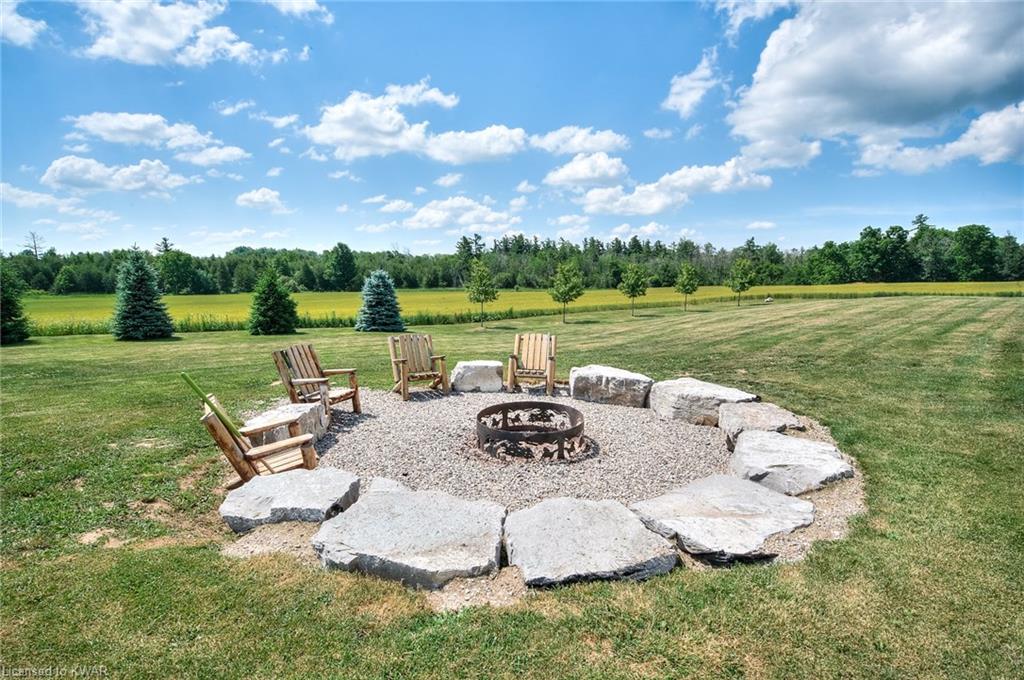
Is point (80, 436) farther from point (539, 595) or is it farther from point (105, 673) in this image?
point (539, 595)

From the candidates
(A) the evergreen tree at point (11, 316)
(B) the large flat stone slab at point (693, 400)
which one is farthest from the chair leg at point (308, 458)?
(A) the evergreen tree at point (11, 316)

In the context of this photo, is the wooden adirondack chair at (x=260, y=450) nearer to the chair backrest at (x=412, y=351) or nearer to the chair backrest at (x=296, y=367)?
the chair backrest at (x=296, y=367)

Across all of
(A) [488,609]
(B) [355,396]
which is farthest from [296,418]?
(A) [488,609]

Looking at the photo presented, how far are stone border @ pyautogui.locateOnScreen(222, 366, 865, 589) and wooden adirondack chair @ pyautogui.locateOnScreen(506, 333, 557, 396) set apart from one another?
4.33 m

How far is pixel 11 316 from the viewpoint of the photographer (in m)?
18.2

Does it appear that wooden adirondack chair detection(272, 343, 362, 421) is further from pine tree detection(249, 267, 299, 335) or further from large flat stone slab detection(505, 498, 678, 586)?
pine tree detection(249, 267, 299, 335)

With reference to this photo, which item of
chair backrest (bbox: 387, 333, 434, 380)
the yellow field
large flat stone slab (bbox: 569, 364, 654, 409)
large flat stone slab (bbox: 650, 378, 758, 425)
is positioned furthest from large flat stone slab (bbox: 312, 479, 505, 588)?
the yellow field

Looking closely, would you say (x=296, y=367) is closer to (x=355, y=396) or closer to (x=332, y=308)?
(x=355, y=396)

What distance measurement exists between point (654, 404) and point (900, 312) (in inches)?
791

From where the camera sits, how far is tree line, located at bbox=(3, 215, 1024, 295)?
5325 cm

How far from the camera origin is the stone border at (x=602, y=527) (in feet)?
11.4

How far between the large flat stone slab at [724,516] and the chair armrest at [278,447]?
3304 mm

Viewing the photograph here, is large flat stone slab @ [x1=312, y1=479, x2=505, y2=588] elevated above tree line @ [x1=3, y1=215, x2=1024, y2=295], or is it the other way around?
tree line @ [x1=3, y1=215, x2=1024, y2=295]

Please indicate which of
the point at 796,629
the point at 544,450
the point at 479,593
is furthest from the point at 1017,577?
the point at 544,450
